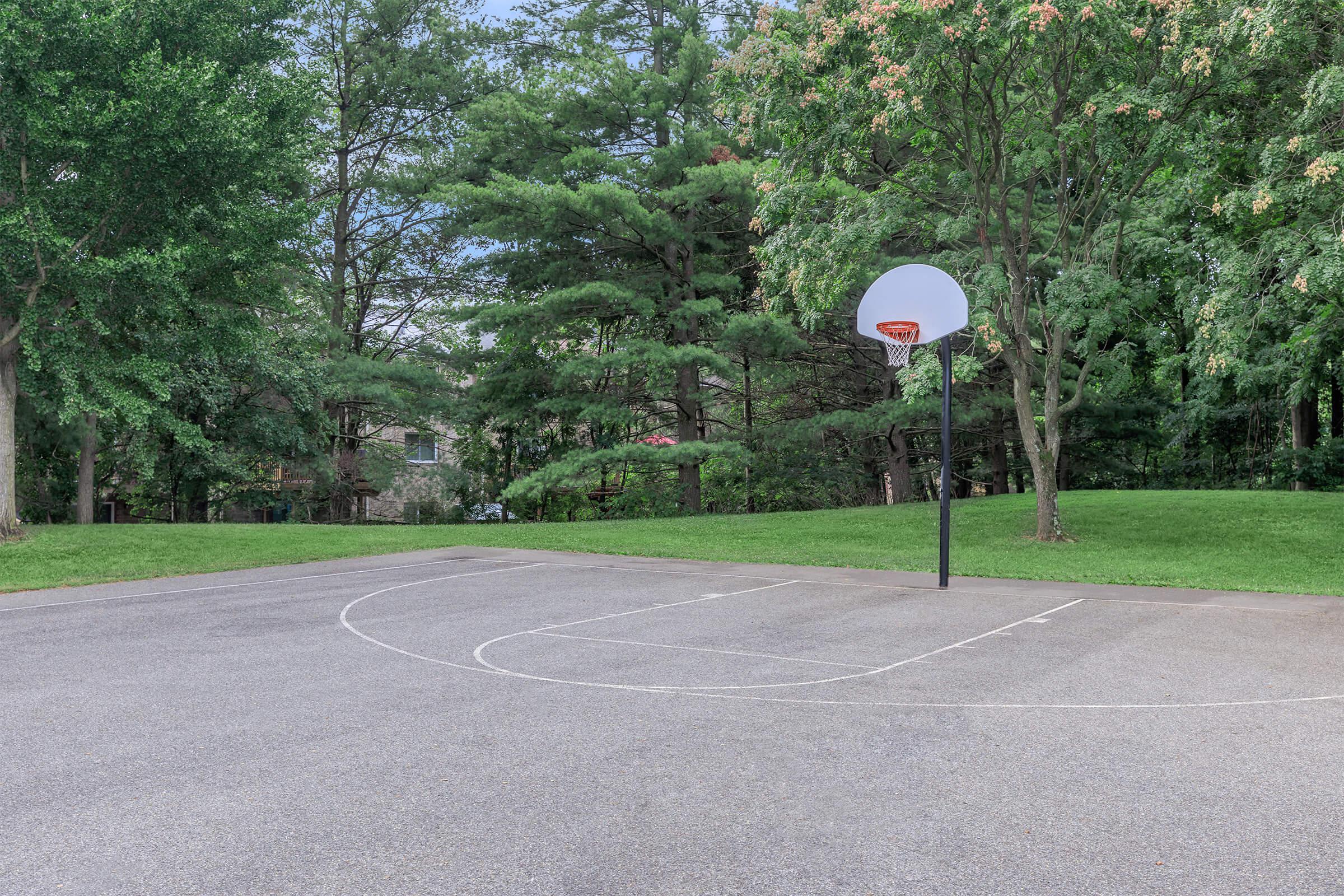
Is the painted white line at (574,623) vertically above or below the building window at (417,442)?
below

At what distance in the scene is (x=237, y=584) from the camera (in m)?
12.1

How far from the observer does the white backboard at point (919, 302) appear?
12.0 meters

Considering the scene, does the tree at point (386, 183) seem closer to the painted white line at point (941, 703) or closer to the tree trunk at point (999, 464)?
the tree trunk at point (999, 464)

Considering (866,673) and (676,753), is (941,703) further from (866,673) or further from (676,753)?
(676,753)

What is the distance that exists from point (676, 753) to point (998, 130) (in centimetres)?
1322

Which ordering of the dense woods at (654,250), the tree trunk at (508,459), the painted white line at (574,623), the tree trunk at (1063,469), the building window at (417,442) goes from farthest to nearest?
the tree trunk at (508,459) < the building window at (417,442) < the tree trunk at (1063,469) < the dense woods at (654,250) < the painted white line at (574,623)

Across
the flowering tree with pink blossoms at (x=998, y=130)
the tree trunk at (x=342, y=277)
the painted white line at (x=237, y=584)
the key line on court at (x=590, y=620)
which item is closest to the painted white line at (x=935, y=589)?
the key line on court at (x=590, y=620)

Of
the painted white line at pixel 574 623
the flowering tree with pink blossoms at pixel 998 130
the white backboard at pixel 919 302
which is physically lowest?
the painted white line at pixel 574 623

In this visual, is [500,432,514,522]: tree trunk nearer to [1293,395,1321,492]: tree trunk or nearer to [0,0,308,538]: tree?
[0,0,308,538]: tree

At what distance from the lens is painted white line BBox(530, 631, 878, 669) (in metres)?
6.94

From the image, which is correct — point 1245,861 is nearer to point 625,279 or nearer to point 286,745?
point 286,745

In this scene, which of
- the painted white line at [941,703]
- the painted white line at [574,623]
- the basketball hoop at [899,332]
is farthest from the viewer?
the basketball hoop at [899,332]

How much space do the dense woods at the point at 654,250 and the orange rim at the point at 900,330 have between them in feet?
5.22

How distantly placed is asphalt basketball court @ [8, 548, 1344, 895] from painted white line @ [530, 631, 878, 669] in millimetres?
44
